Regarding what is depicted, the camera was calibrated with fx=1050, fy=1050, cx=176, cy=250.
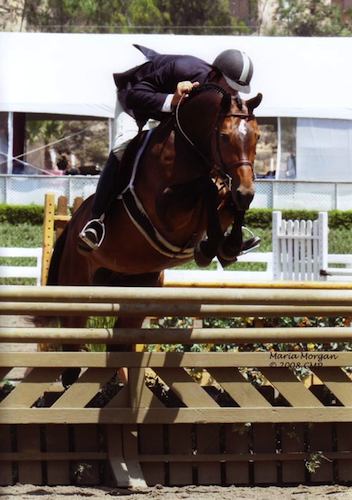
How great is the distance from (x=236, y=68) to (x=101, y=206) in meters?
1.18

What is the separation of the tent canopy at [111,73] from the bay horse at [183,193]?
1298 centimetres

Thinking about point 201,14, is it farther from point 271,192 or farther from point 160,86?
A: point 160,86

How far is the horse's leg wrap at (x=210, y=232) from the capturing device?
5.33 metres

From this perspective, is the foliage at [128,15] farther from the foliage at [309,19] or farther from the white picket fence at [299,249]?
the white picket fence at [299,249]

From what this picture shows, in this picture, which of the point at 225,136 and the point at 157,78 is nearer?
the point at 225,136

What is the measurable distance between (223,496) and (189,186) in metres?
1.75

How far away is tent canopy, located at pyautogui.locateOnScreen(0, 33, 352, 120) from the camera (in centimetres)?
1889

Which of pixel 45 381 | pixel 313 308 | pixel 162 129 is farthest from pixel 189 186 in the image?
pixel 45 381

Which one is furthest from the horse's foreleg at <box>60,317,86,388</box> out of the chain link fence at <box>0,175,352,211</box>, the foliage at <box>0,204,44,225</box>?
the chain link fence at <box>0,175,352,211</box>

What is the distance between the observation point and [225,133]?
523 centimetres

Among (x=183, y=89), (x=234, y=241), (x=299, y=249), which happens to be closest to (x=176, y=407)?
(x=234, y=241)

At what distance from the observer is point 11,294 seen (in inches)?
173

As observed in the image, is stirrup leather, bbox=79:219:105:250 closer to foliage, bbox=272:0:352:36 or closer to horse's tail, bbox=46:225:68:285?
horse's tail, bbox=46:225:68:285

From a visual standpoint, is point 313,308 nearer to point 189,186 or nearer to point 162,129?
point 189,186
